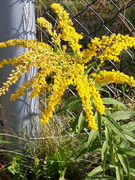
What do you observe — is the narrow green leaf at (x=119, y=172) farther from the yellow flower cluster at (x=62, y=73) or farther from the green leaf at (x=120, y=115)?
the yellow flower cluster at (x=62, y=73)

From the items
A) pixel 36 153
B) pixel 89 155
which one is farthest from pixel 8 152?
pixel 89 155

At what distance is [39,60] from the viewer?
4.25ft

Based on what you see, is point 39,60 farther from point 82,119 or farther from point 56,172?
point 56,172

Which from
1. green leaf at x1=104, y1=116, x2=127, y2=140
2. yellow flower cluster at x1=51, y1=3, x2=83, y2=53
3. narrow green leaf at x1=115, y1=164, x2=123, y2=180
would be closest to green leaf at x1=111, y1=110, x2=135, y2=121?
green leaf at x1=104, y1=116, x2=127, y2=140

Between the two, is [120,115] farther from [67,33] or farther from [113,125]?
[67,33]

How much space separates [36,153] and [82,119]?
33.7 inches

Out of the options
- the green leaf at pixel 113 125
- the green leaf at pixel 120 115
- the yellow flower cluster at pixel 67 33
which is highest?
the yellow flower cluster at pixel 67 33

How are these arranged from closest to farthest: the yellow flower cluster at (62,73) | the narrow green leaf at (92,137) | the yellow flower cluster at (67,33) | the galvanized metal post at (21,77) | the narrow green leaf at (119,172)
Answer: the yellow flower cluster at (62,73)
the yellow flower cluster at (67,33)
the narrow green leaf at (92,137)
the narrow green leaf at (119,172)
the galvanized metal post at (21,77)

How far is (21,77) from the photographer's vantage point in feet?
6.53

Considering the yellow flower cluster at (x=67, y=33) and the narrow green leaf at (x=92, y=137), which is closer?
the yellow flower cluster at (x=67, y=33)

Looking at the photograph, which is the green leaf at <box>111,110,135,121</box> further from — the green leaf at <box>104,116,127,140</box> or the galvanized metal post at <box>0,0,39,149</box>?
the galvanized metal post at <box>0,0,39,149</box>

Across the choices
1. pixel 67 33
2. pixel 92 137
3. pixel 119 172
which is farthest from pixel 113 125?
pixel 67 33

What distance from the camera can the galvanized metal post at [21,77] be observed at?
1824 millimetres

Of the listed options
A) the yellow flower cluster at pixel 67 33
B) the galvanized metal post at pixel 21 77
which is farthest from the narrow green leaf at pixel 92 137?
the galvanized metal post at pixel 21 77
